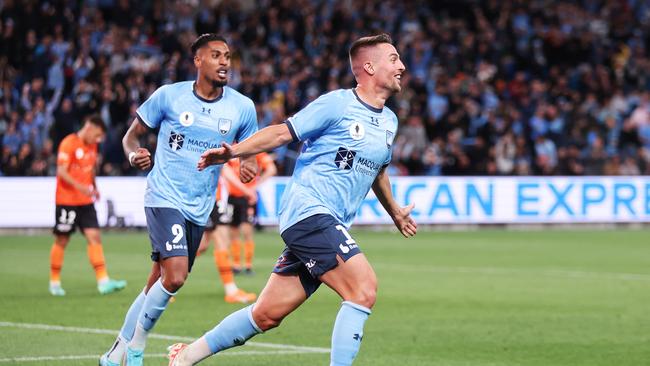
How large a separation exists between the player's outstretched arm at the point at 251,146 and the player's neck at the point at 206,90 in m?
2.11

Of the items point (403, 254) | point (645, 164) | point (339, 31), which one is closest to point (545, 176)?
point (645, 164)

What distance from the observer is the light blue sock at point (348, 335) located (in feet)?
24.0

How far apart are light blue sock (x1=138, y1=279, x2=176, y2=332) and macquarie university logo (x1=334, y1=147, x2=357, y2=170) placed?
1.87 metres

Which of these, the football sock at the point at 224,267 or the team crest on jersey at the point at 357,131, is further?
the football sock at the point at 224,267

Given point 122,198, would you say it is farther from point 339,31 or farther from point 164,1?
point 339,31

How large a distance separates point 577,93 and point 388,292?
67.1 ft

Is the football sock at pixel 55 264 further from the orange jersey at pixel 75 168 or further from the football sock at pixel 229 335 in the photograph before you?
the football sock at pixel 229 335

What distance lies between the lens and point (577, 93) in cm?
3456

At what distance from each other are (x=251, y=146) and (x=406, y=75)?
25759mm

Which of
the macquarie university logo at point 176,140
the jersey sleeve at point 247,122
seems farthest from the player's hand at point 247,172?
the jersey sleeve at point 247,122

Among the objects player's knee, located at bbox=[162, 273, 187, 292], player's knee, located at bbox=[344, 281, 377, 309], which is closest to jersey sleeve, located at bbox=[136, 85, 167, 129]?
player's knee, located at bbox=[162, 273, 187, 292]

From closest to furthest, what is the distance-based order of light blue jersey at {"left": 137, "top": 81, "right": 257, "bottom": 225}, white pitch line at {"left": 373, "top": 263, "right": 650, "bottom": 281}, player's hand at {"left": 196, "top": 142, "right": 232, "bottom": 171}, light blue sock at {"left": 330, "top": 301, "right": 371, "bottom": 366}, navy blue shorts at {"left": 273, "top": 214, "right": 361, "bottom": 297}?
player's hand at {"left": 196, "top": 142, "right": 232, "bottom": 171} < light blue sock at {"left": 330, "top": 301, "right": 371, "bottom": 366} < navy blue shorts at {"left": 273, "top": 214, "right": 361, "bottom": 297} < light blue jersey at {"left": 137, "top": 81, "right": 257, "bottom": 225} < white pitch line at {"left": 373, "top": 263, "right": 650, "bottom": 281}

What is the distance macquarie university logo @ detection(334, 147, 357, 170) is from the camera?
766cm

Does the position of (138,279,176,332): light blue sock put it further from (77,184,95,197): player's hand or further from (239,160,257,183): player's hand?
(77,184,95,197): player's hand
